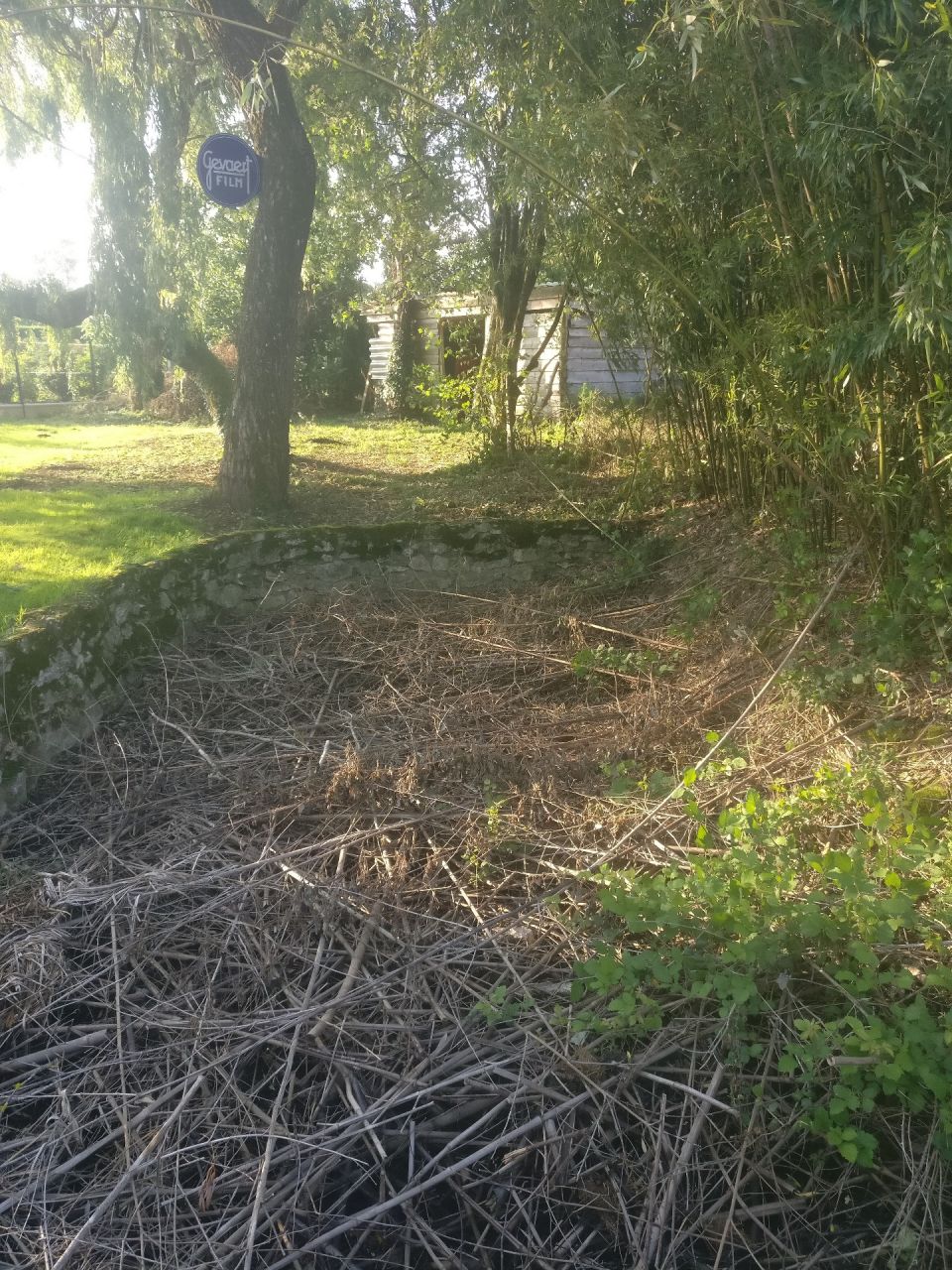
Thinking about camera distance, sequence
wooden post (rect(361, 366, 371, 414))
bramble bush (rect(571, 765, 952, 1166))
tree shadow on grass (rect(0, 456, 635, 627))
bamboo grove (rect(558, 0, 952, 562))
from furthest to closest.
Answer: wooden post (rect(361, 366, 371, 414)) → tree shadow on grass (rect(0, 456, 635, 627)) → bamboo grove (rect(558, 0, 952, 562)) → bramble bush (rect(571, 765, 952, 1166))

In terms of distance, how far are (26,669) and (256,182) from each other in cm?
389

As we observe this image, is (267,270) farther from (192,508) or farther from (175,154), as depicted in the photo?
(175,154)

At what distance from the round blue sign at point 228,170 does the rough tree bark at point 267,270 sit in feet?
2.22

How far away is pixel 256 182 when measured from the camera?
6.24m

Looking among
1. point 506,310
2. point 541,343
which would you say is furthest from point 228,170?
point 541,343

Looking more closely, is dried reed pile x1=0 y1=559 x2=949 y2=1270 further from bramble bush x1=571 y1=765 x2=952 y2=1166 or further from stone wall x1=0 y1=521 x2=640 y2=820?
stone wall x1=0 y1=521 x2=640 y2=820

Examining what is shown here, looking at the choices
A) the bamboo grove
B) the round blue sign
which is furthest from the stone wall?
the round blue sign

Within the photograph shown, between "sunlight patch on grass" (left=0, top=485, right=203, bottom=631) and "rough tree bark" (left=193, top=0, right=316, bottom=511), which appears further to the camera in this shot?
"rough tree bark" (left=193, top=0, right=316, bottom=511)

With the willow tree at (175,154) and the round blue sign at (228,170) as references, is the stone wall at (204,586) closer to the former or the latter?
the willow tree at (175,154)

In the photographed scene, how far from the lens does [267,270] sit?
23.1 feet

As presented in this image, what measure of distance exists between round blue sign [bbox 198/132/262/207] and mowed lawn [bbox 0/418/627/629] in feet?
7.22

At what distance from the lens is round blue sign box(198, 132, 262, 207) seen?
6043mm

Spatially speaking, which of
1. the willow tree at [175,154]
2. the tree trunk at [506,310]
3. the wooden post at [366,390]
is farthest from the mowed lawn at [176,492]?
the wooden post at [366,390]

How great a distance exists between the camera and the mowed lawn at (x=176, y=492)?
17.9ft
